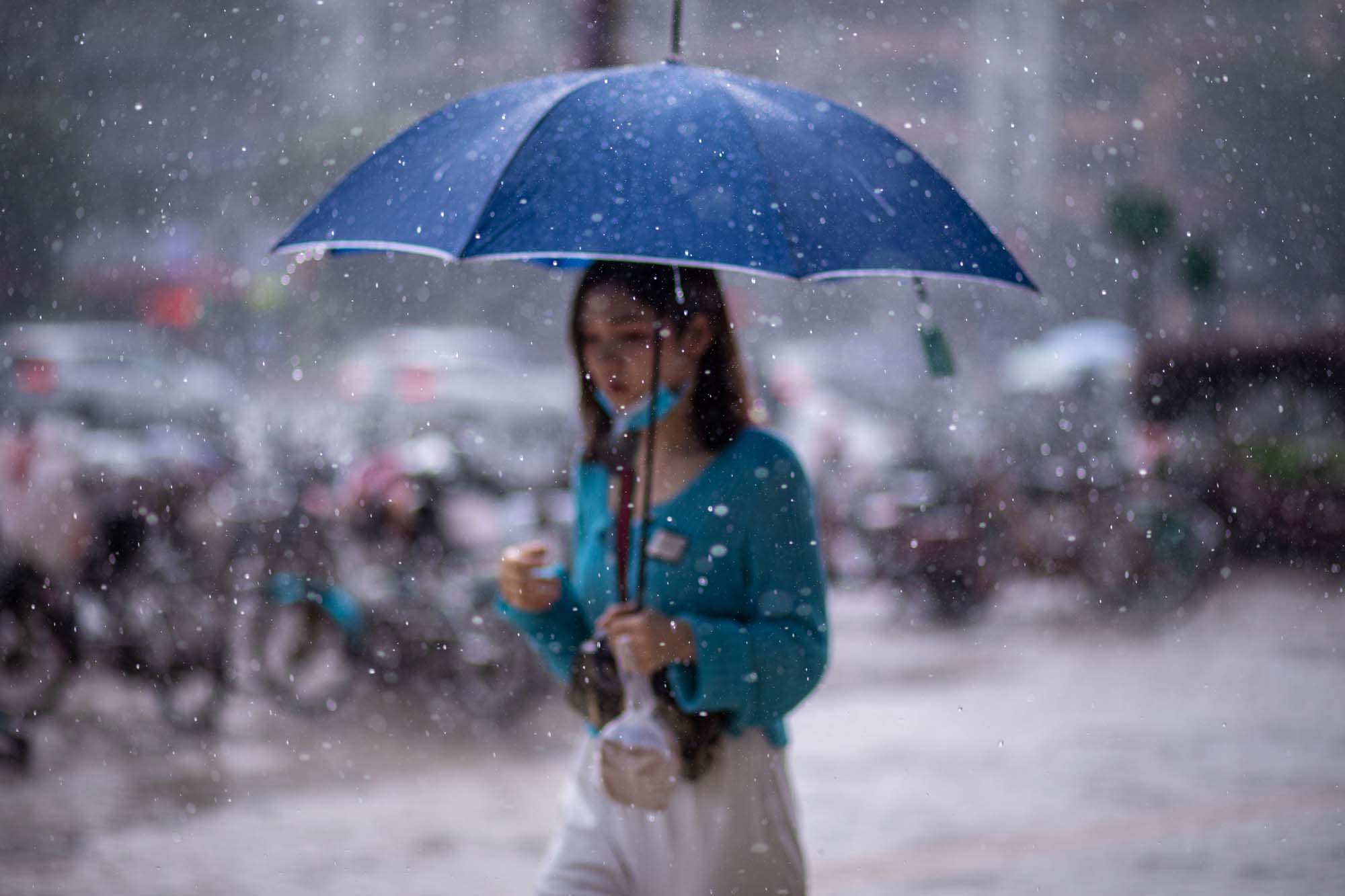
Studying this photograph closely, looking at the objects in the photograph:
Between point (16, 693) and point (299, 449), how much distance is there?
313cm

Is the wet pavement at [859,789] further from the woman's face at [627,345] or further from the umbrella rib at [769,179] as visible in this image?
the umbrella rib at [769,179]

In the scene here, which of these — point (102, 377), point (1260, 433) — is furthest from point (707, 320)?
point (102, 377)

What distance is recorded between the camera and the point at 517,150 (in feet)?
7.64

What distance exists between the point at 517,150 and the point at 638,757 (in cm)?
88

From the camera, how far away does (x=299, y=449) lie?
9211 mm

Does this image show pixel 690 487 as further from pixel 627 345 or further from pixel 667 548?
pixel 627 345

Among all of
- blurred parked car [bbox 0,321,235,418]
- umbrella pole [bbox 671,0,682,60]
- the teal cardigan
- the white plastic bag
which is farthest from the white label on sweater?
blurred parked car [bbox 0,321,235,418]

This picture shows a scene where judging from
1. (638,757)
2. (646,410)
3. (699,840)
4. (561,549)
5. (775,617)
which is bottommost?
(561,549)

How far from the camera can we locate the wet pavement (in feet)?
16.3

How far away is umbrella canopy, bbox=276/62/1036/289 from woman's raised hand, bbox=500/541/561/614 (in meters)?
0.45

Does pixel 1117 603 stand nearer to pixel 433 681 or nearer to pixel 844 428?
pixel 433 681

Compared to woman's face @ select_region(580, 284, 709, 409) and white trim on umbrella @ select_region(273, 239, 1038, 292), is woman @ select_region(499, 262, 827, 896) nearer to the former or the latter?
woman's face @ select_region(580, 284, 709, 409)

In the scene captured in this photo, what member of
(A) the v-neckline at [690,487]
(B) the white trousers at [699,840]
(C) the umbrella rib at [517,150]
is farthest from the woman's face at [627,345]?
(B) the white trousers at [699,840]

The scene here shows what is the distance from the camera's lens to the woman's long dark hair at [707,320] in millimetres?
2383
